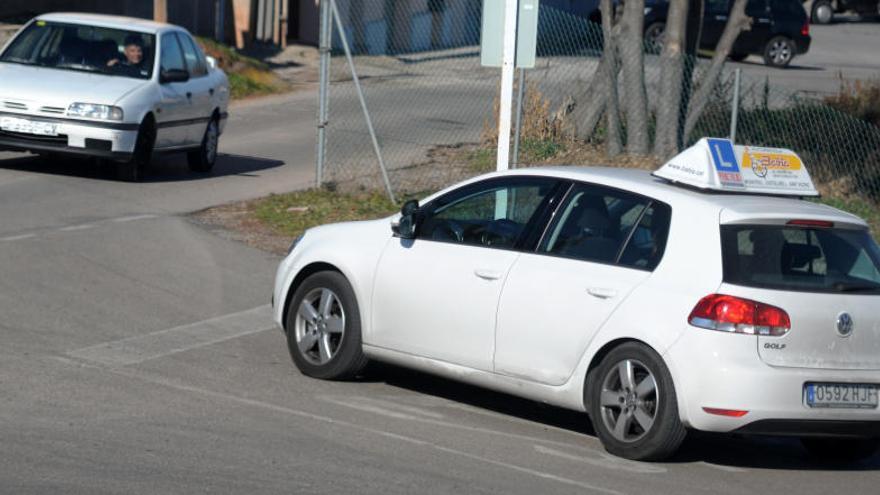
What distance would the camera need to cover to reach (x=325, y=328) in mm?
8945

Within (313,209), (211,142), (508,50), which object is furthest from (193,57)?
(508,50)

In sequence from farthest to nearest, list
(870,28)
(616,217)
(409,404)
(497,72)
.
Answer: (870,28), (497,72), (409,404), (616,217)

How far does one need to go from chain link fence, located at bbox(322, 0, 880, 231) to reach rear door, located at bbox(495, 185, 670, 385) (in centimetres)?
639

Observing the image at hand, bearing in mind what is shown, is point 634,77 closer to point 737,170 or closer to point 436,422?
point 737,170

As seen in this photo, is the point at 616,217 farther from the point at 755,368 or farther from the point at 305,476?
the point at 305,476

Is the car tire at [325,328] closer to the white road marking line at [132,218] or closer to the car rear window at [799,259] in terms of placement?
the car rear window at [799,259]

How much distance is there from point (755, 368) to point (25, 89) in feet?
34.3

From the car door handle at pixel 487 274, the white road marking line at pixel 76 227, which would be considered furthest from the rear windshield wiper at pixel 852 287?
the white road marking line at pixel 76 227

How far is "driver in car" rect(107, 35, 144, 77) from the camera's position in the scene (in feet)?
53.8

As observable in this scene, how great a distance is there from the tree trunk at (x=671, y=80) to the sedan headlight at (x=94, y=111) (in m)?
6.50

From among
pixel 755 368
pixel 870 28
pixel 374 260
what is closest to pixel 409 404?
pixel 374 260

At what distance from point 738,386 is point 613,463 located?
79 centimetres

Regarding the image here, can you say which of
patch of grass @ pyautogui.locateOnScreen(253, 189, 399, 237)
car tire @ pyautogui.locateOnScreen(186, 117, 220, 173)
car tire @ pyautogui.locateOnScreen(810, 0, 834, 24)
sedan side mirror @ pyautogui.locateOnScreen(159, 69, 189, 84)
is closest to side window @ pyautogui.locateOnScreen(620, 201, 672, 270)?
patch of grass @ pyautogui.locateOnScreen(253, 189, 399, 237)

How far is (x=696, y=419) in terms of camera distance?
7.21m
